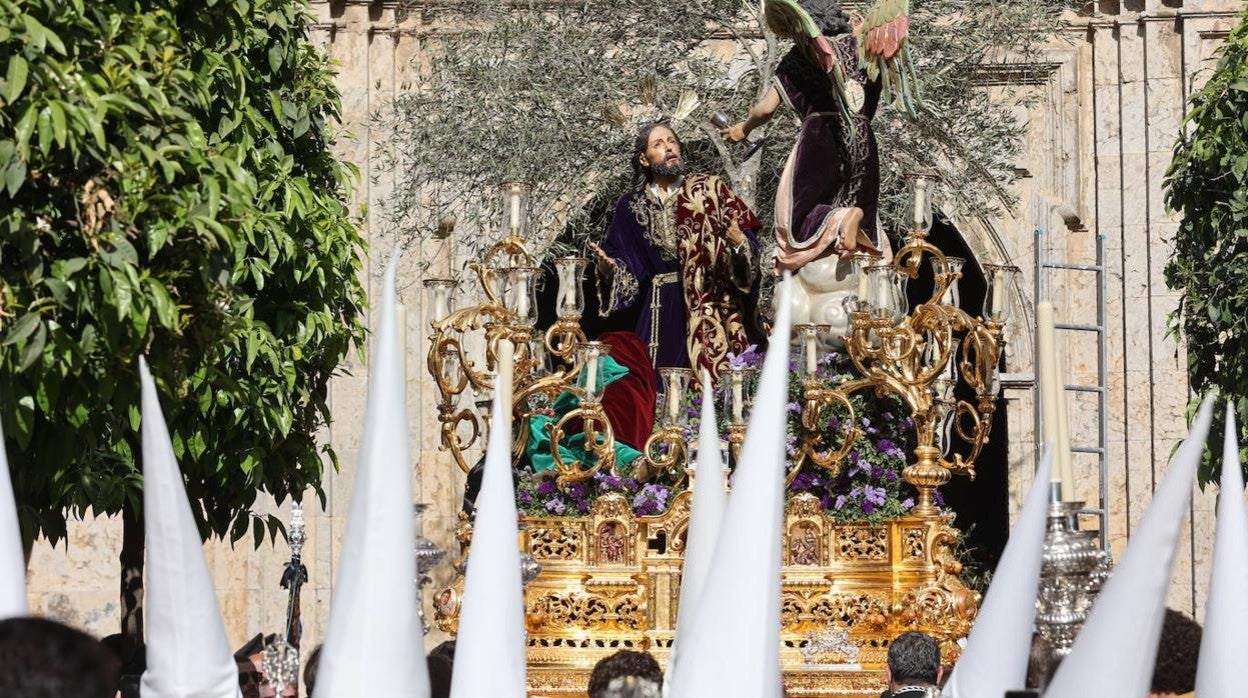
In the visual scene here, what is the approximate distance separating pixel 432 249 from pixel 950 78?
149 inches

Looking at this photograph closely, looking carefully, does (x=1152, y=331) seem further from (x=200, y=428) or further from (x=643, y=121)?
(x=200, y=428)

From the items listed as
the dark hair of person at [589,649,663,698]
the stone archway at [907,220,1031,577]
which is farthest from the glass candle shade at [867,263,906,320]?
the stone archway at [907,220,1031,577]

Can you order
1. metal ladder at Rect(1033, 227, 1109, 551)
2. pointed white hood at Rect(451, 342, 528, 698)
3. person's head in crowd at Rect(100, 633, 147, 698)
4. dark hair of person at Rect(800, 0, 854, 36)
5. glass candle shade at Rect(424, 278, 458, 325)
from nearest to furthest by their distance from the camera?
pointed white hood at Rect(451, 342, 528, 698) < person's head in crowd at Rect(100, 633, 147, 698) < glass candle shade at Rect(424, 278, 458, 325) < dark hair of person at Rect(800, 0, 854, 36) < metal ladder at Rect(1033, 227, 1109, 551)

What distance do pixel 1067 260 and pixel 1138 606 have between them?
37.2 ft

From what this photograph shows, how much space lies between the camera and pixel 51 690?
2969mm

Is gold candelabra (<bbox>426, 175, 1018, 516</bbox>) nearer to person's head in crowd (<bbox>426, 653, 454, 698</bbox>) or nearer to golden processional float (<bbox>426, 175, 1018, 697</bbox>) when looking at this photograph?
golden processional float (<bbox>426, 175, 1018, 697</bbox>)

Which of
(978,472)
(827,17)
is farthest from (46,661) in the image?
(978,472)

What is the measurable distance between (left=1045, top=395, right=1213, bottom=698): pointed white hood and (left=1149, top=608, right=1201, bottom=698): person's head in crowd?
0.53 metres

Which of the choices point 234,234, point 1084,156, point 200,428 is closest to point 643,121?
point 1084,156

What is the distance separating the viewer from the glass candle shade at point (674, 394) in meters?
8.54

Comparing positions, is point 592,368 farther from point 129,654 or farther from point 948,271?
point 129,654

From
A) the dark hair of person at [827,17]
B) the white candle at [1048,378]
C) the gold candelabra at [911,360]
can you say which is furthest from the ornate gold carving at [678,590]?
the white candle at [1048,378]

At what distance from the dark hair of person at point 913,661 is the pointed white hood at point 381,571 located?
275 centimetres

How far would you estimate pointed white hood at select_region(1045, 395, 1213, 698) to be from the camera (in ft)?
11.1
